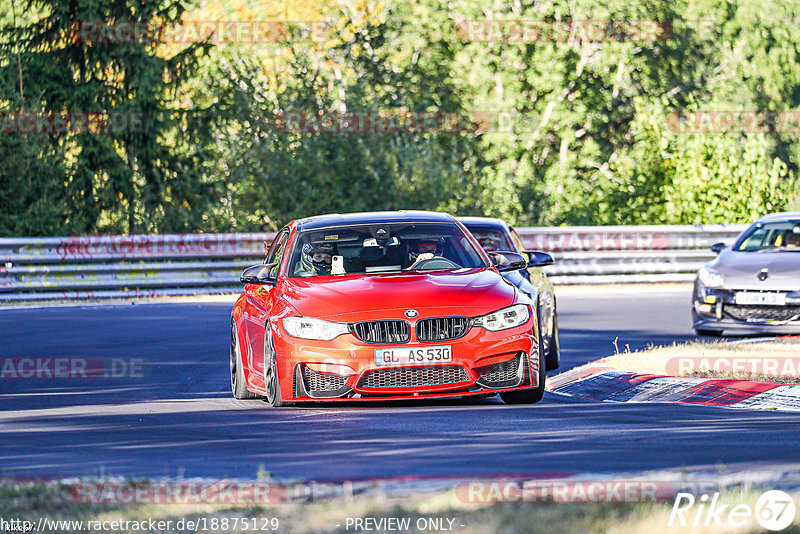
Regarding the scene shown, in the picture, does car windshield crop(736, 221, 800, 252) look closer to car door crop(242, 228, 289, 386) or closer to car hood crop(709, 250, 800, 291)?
car hood crop(709, 250, 800, 291)

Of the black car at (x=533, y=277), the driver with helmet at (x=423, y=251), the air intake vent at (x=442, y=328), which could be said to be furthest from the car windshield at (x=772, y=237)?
the air intake vent at (x=442, y=328)

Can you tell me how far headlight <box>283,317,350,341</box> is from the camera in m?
10.9

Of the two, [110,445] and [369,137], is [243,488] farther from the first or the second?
[369,137]

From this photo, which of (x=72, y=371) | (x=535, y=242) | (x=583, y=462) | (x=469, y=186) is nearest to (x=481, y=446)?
(x=583, y=462)

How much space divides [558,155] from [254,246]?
27021 millimetres

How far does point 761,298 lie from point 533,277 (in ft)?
11.8

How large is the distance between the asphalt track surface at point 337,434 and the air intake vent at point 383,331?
515 millimetres

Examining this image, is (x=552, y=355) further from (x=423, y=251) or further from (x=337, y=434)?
(x=337, y=434)

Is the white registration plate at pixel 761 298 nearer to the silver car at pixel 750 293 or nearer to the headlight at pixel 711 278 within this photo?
the silver car at pixel 750 293

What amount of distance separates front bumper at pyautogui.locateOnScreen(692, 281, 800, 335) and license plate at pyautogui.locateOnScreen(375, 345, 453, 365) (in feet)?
25.2

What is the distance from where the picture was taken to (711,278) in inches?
714

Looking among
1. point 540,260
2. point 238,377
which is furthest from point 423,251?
point 540,260

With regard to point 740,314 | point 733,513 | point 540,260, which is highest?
point 733,513

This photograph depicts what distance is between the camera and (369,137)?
121ft
